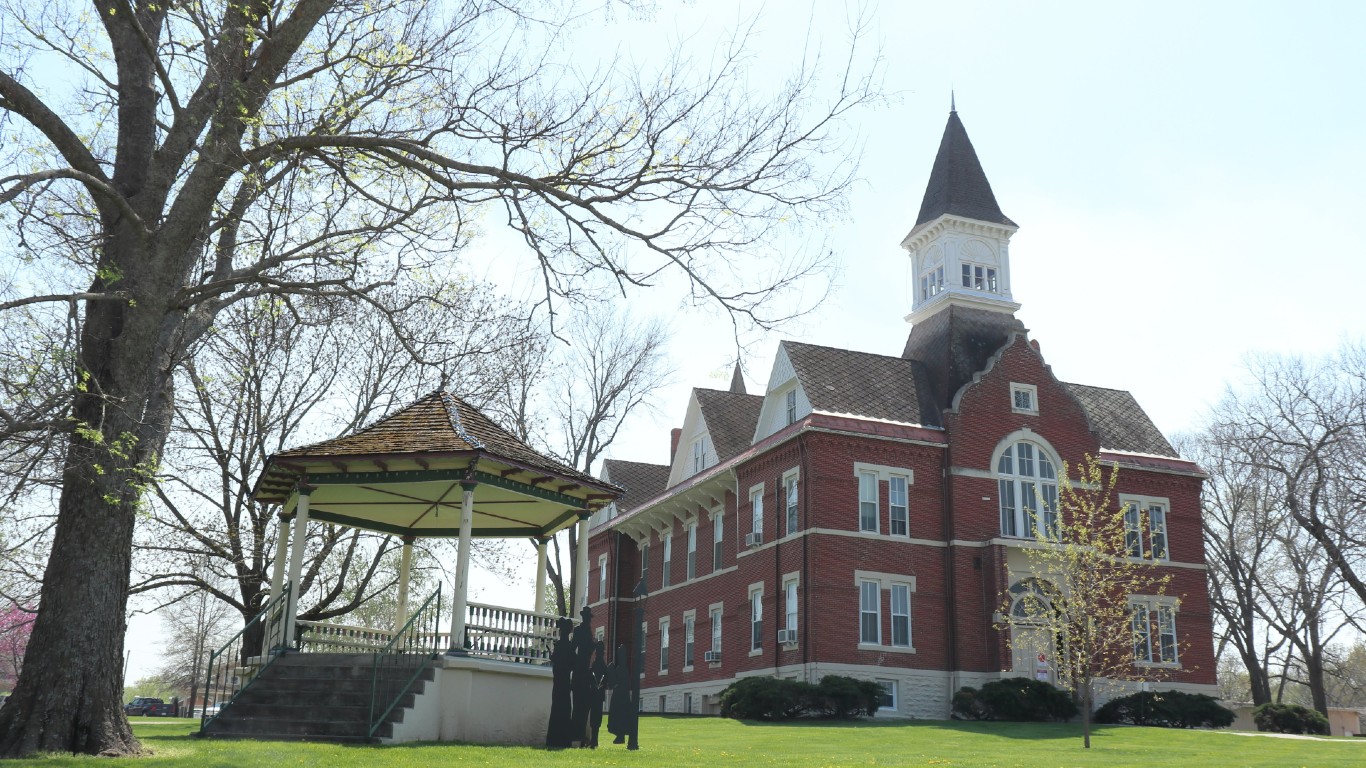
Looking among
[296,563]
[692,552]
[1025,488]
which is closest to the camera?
[296,563]

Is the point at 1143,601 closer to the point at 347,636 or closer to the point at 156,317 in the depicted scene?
the point at 347,636

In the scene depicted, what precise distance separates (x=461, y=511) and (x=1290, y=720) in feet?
80.2

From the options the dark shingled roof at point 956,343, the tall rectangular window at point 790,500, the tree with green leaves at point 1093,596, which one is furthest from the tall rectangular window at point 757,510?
the tree with green leaves at point 1093,596

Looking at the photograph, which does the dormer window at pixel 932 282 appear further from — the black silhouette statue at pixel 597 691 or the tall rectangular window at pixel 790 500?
the black silhouette statue at pixel 597 691

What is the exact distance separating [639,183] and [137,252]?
5851 millimetres

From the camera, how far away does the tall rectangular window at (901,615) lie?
1336 inches

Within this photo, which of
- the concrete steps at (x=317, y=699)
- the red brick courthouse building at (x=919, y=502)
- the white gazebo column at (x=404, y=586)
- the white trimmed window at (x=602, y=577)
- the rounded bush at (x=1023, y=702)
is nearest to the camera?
the concrete steps at (x=317, y=699)

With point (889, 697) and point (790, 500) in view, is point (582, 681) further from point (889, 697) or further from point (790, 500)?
point (790, 500)

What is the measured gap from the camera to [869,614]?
33844mm

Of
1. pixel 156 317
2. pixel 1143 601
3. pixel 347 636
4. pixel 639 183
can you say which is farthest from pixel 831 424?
pixel 156 317

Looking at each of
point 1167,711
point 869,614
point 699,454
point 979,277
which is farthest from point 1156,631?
point 699,454

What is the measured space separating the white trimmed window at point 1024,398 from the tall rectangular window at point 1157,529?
555cm

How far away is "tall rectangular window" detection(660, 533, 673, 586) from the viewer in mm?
44050

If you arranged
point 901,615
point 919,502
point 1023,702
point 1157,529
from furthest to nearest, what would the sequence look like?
point 1157,529
point 919,502
point 901,615
point 1023,702
